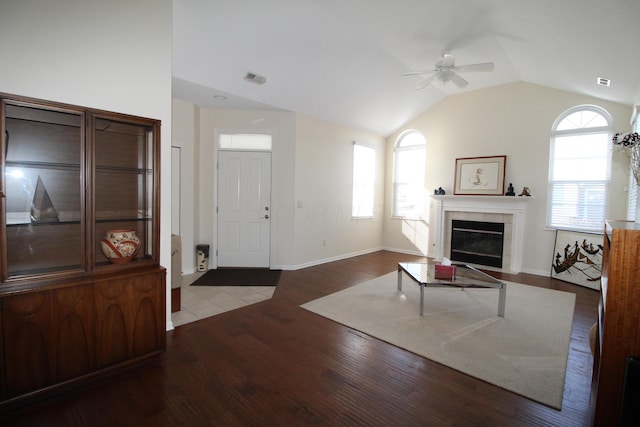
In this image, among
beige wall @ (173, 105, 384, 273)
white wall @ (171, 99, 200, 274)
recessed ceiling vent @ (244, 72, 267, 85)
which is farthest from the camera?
beige wall @ (173, 105, 384, 273)

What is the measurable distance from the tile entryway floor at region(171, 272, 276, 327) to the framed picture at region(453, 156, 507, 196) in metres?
4.38

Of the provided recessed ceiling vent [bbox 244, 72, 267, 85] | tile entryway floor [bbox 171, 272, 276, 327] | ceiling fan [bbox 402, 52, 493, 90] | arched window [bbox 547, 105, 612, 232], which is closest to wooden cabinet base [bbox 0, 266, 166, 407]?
tile entryway floor [bbox 171, 272, 276, 327]

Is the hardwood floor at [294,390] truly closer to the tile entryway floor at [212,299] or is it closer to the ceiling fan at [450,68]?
the tile entryway floor at [212,299]

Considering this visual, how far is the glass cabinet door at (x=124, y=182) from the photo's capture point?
229 cm

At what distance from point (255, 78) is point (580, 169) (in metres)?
5.50

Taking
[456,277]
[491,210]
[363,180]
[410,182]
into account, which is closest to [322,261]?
Answer: [363,180]

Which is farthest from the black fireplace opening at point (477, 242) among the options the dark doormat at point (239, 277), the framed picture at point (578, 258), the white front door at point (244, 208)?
the white front door at point (244, 208)

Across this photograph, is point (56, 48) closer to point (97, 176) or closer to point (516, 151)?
point (97, 176)

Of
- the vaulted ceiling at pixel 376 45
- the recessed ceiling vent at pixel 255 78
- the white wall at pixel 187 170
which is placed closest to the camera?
the vaulted ceiling at pixel 376 45

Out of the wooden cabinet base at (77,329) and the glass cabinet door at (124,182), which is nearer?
the wooden cabinet base at (77,329)

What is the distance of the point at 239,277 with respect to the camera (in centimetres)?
471

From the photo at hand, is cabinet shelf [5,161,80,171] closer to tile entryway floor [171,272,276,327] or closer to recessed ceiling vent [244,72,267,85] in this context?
tile entryway floor [171,272,276,327]

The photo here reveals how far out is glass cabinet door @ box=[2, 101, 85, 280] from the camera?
1.94 meters

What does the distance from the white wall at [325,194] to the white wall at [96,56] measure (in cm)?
282
